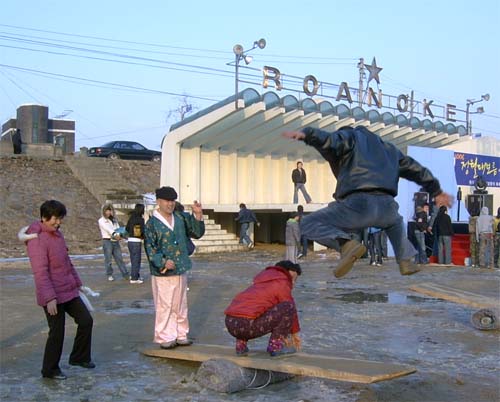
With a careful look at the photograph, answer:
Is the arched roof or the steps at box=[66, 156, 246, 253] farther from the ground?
the arched roof

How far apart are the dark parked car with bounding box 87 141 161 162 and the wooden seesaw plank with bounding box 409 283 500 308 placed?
27.8m

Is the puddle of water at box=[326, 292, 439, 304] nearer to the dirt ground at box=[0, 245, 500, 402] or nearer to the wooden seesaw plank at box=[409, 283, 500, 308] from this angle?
the dirt ground at box=[0, 245, 500, 402]

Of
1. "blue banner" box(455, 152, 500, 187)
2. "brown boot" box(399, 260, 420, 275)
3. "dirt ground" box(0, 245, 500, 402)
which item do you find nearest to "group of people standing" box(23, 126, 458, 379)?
"brown boot" box(399, 260, 420, 275)

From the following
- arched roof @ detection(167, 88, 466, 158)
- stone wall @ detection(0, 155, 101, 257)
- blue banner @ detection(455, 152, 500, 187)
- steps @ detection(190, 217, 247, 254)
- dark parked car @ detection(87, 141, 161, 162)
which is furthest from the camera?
dark parked car @ detection(87, 141, 161, 162)

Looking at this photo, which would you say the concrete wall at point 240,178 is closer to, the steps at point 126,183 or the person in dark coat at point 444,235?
the steps at point 126,183

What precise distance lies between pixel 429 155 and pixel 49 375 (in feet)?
59.8

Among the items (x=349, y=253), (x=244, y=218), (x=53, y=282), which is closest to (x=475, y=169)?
(x=244, y=218)

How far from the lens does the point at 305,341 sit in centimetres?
864

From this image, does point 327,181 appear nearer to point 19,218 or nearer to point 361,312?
point 19,218

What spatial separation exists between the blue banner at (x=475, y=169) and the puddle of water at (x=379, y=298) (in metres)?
11.9

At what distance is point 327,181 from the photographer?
1288 inches

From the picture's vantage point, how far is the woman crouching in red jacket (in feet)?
21.5

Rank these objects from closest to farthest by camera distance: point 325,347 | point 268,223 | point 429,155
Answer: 1. point 325,347
2. point 429,155
3. point 268,223

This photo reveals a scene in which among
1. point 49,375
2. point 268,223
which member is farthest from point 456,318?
point 268,223
